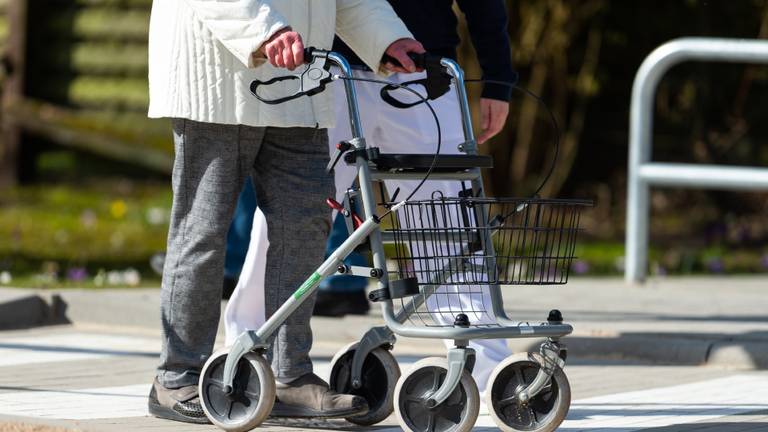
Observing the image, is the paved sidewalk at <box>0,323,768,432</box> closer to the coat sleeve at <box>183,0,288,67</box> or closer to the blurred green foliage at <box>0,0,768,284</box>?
the coat sleeve at <box>183,0,288,67</box>

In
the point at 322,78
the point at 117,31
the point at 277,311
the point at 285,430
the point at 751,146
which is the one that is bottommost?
the point at 285,430

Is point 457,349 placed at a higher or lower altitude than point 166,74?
lower

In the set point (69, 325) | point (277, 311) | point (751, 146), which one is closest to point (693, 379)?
point (277, 311)

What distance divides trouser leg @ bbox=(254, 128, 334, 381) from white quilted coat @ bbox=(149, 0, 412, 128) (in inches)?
4.8

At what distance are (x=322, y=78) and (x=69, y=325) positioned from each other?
11.1ft

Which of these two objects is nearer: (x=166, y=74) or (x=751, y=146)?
(x=166, y=74)

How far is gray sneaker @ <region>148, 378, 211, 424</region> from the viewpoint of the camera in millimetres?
4516

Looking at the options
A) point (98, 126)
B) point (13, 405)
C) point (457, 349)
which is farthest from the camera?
point (98, 126)

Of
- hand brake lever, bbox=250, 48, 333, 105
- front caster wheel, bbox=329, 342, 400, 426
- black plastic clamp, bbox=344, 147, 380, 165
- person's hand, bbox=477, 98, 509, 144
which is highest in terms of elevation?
person's hand, bbox=477, 98, 509, 144

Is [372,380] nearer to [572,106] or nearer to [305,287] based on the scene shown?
[305,287]

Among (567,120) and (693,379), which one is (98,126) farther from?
(693,379)

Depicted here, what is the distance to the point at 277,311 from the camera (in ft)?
14.2

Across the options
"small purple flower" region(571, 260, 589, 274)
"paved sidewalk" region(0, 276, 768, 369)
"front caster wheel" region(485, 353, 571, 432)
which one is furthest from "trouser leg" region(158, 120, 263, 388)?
"small purple flower" region(571, 260, 589, 274)

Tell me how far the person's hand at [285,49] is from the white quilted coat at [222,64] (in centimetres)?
18
